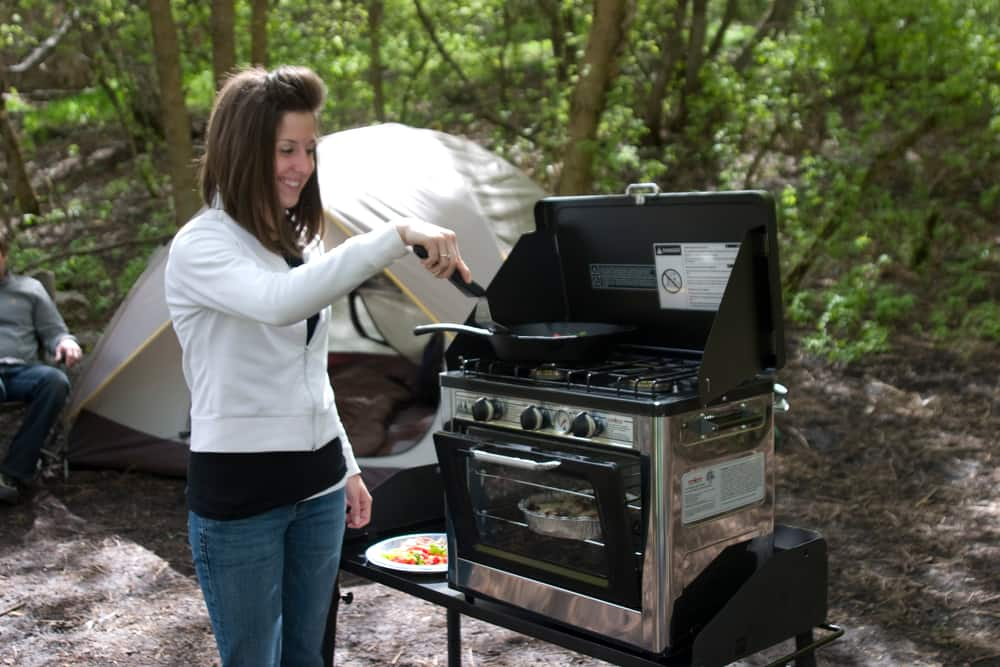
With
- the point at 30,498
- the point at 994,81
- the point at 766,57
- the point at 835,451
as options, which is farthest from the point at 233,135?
the point at 994,81

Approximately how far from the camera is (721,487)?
227 cm

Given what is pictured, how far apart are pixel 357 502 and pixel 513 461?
1.41 feet

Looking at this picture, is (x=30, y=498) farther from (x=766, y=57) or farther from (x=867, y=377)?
(x=766, y=57)

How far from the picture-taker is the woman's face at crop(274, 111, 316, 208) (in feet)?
6.97

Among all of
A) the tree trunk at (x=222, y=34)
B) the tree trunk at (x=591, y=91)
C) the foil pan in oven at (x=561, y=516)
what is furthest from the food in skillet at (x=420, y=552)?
the tree trunk at (x=222, y=34)

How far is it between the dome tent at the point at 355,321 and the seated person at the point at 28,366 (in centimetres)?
28

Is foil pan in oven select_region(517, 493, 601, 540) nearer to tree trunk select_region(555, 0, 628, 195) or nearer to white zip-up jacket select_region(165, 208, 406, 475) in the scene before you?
white zip-up jacket select_region(165, 208, 406, 475)

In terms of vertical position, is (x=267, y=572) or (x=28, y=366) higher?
(x=267, y=572)

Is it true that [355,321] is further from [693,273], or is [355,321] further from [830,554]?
[693,273]

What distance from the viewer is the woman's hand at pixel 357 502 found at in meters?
2.47

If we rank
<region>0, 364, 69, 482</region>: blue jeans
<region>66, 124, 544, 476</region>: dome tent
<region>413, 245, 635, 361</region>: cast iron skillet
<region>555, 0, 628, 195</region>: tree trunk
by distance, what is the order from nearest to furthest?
<region>413, 245, 635, 361</region>: cast iron skillet, <region>0, 364, 69, 482</region>: blue jeans, <region>66, 124, 544, 476</region>: dome tent, <region>555, 0, 628, 195</region>: tree trunk

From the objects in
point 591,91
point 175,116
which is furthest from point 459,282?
point 175,116

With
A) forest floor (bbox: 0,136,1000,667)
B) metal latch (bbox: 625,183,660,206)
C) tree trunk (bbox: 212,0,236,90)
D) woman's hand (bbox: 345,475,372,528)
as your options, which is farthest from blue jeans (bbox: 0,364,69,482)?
metal latch (bbox: 625,183,660,206)

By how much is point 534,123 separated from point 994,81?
3.63 meters
